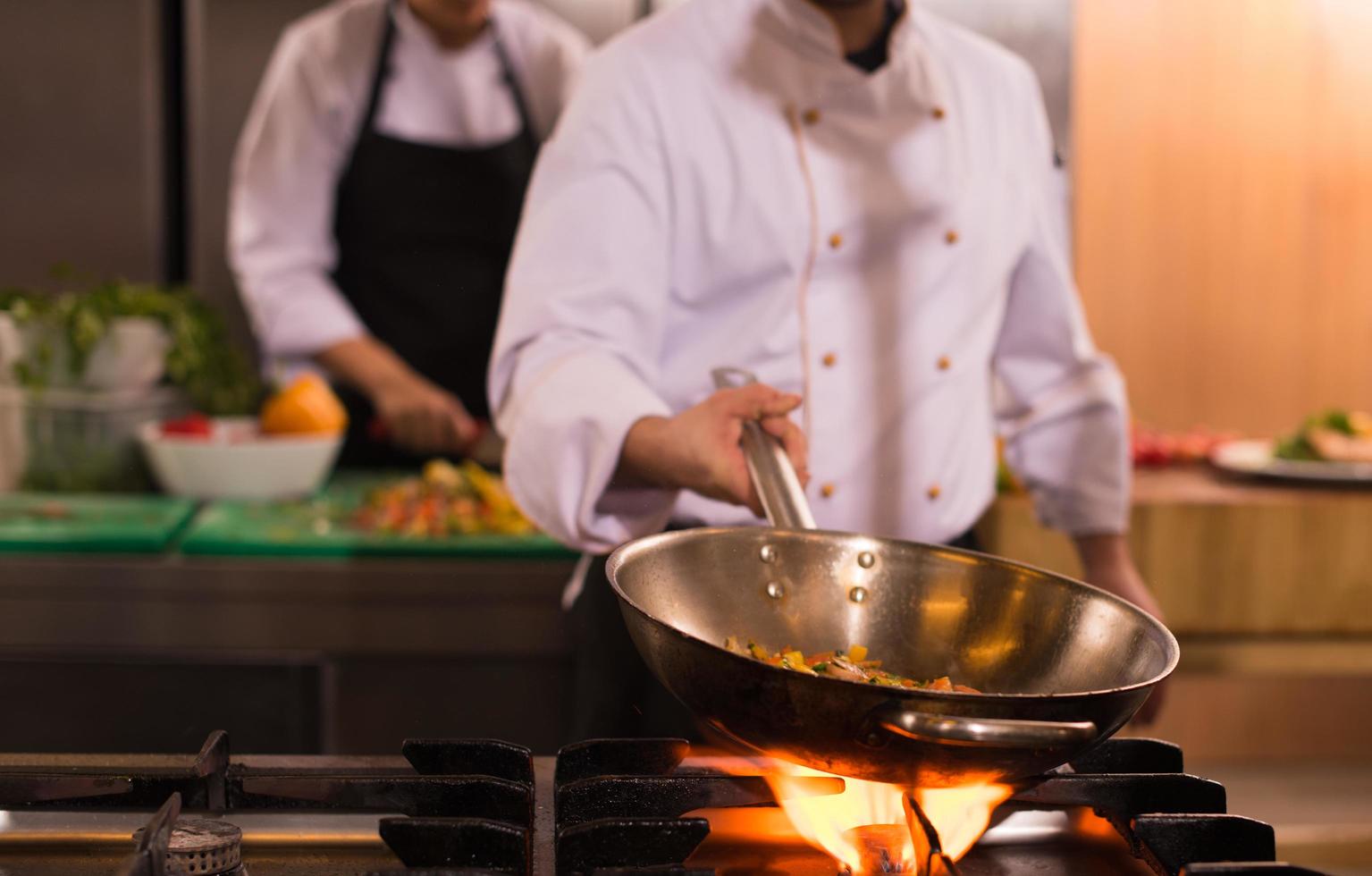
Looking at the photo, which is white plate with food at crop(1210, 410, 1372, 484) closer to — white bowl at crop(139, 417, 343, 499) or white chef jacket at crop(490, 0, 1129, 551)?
white chef jacket at crop(490, 0, 1129, 551)

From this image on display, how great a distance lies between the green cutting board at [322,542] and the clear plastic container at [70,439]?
0.21 meters

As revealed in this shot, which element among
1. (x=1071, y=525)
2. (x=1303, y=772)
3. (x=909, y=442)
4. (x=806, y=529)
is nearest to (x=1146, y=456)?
(x=1303, y=772)

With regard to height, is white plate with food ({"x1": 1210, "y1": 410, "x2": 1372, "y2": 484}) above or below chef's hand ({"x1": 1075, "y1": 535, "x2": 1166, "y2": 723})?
below

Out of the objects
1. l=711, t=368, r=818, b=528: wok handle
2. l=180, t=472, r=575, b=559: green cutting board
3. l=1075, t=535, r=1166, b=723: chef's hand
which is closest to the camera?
l=711, t=368, r=818, b=528: wok handle

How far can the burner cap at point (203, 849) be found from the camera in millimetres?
542

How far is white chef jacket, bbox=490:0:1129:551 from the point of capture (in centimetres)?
93

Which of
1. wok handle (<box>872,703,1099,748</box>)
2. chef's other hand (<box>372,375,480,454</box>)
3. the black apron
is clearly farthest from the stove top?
the black apron

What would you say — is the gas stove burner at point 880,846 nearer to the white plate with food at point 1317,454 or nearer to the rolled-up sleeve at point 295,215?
the rolled-up sleeve at point 295,215

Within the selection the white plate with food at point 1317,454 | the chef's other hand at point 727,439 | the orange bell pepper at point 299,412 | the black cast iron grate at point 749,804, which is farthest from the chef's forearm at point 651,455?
the white plate with food at point 1317,454

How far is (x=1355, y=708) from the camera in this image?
2250 mm

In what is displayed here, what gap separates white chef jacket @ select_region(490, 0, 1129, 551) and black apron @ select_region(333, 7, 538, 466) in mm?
811

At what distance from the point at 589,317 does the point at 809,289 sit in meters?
0.19

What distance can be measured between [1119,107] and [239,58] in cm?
142

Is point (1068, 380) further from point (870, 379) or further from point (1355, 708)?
point (1355, 708)
